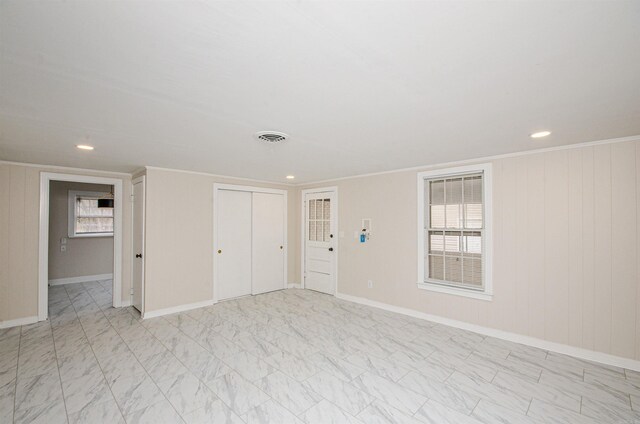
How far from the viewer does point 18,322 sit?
4121 millimetres

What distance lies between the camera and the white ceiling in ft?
3.88

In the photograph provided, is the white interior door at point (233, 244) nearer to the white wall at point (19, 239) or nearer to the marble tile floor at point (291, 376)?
the marble tile floor at point (291, 376)

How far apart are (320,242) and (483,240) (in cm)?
308

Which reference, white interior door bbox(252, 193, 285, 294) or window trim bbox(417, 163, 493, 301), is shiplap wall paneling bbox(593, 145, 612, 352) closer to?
window trim bbox(417, 163, 493, 301)

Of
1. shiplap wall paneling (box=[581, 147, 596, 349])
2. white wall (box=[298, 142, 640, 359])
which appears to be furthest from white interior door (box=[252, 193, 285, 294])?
shiplap wall paneling (box=[581, 147, 596, 349])

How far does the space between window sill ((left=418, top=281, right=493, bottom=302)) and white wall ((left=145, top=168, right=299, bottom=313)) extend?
3684 millimetres

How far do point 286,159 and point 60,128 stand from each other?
2.30m

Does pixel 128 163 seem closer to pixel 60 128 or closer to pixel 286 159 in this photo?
pixel 60 128

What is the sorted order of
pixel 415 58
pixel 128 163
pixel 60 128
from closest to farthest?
1. pixel 415 58
2. pixel 60 128
3. pixel 128 163

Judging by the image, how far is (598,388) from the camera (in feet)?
8.38

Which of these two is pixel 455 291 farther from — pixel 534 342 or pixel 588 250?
pixel 588 250

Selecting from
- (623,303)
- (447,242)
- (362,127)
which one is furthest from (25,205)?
(623,303)

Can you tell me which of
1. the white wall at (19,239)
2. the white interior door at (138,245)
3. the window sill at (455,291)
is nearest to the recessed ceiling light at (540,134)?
the window sill at (455,291)

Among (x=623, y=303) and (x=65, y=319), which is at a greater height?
(x=623, y=303)
